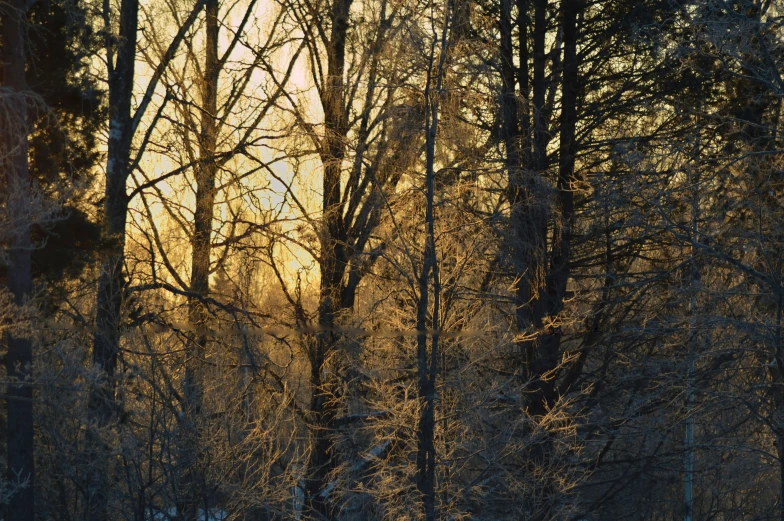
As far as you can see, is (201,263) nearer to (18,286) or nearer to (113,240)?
(113,240)

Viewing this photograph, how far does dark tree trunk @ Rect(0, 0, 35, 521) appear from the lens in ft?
34.9

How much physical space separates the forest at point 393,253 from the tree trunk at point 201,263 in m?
0.06

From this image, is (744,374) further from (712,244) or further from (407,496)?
(407,496)

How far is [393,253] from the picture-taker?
1204cm

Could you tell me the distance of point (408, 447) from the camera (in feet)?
39.1

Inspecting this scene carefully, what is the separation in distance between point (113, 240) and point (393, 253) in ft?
13.8

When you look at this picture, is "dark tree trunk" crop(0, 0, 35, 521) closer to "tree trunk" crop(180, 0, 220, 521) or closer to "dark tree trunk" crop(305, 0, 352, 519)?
"tree trunk" crop(180, 0, 220, 521)

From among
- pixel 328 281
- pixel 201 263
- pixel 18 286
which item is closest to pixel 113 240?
pixel 18 286

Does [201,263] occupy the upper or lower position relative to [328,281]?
upper

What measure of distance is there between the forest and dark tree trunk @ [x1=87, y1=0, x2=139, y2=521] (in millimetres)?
52

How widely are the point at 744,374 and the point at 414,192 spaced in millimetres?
8959

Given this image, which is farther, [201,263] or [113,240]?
[201,263]

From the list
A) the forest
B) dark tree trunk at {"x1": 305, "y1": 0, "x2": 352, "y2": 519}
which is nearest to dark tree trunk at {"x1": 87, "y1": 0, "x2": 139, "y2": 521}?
the forest

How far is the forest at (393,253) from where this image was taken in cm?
1190
